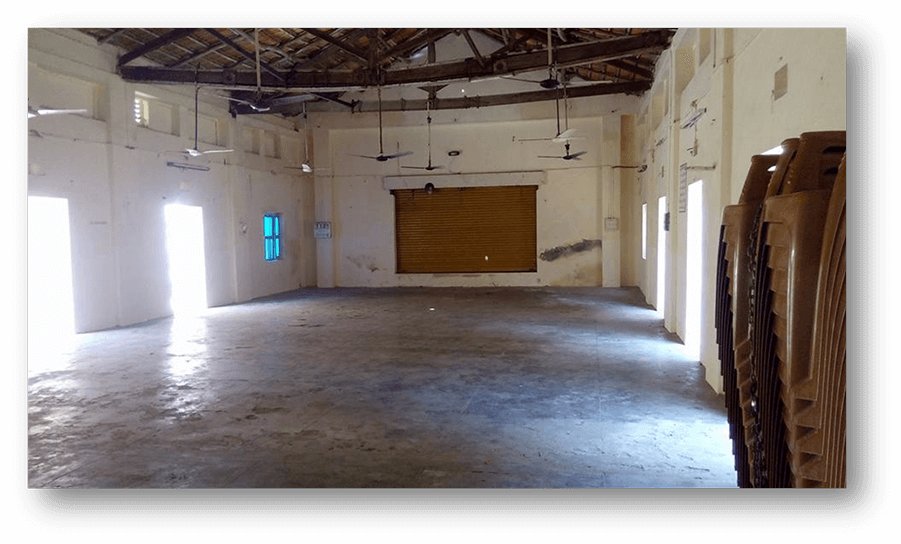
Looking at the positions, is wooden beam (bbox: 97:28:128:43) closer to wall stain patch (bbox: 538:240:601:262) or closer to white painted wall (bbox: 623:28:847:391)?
white painted wall (bbox: 623:28:847:391)

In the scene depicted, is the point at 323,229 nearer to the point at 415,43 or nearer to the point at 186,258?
the point at 186,258

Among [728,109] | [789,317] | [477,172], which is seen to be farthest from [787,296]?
[477,172]

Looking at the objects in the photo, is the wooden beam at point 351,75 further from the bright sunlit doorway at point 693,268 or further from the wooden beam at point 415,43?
the bright sunlit doorway at point 693,268

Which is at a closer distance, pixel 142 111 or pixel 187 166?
pixel 142 111

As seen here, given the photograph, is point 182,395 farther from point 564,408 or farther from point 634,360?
point 634,360

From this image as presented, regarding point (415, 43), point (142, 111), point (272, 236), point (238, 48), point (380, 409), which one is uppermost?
point (415, 43)

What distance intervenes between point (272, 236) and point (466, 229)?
476 centimetres

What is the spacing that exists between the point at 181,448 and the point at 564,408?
2879 mm

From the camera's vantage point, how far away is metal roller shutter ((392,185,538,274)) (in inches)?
593

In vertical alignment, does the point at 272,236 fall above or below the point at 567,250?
above

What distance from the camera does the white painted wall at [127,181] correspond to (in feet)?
27.8

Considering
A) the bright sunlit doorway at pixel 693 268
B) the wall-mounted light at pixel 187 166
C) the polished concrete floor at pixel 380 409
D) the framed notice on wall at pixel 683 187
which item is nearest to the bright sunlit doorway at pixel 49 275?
the polished concrete floor at pixel 380 409

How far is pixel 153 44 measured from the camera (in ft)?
30.7

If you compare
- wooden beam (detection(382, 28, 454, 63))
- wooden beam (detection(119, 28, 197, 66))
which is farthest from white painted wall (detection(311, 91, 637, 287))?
wooden beam (detection(119, 28, 197, 66))
